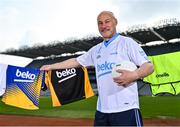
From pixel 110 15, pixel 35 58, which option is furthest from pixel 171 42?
pixel 110 15

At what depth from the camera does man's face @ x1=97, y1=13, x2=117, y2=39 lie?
346 cm

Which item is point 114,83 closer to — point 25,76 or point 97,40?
point 25,76

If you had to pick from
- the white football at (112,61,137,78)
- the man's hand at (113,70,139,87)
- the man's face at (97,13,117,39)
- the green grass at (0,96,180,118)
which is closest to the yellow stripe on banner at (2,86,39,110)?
the man's face at (97,13,117,39)

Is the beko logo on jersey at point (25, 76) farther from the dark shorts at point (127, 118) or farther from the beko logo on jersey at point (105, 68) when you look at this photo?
the dark shorts at point (127, 118)

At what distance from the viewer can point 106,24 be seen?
11.4ft

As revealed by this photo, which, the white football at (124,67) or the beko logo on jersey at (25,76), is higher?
the white football at (124,67)

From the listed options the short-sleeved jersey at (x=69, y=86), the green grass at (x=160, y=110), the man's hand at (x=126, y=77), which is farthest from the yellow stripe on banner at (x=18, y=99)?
the green grass at (x=160, y=110)

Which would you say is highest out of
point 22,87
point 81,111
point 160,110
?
point 22,87

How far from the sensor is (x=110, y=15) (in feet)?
11.4

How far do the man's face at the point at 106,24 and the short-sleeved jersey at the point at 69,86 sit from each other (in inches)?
240

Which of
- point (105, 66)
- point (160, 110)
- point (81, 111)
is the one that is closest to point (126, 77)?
point (105, 66)

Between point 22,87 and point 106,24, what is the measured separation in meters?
5.78

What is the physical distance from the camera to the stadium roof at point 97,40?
3878 centimetres

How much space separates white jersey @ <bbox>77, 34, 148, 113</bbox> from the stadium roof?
114ft
